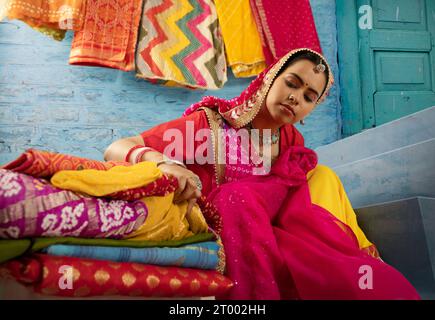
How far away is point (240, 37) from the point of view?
274 centimetres

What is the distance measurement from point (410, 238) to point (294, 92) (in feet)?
2.08

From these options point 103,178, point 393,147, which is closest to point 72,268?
point 103,178

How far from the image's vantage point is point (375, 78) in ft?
9.97

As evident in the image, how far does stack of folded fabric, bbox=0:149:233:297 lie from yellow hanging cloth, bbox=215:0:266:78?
180cm

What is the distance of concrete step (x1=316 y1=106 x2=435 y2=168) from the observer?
74.4 inches

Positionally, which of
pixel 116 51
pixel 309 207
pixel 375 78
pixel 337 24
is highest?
pixel 337 24

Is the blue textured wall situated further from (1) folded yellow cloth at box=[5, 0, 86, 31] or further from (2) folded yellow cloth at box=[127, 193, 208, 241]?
(2) folded yellow cloth at box=[127, 193, 208, 241]

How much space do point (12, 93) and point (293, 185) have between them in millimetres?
1842

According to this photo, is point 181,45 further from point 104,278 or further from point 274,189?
point 104,278

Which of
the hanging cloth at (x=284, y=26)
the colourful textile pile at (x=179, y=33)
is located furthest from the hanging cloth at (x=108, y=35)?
the hanging cloth at (x=284, y=26)

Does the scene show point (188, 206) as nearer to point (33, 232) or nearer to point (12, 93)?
point (33, 232)

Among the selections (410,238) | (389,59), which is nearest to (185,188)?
(410,238)

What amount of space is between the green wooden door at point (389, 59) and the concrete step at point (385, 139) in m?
0.66
